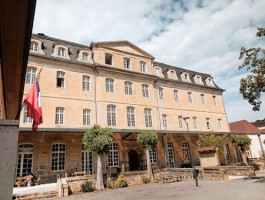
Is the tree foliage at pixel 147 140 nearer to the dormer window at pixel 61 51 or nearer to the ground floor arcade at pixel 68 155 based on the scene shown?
the ground floor arcade at pixel 68 155

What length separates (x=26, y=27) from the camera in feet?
9.78

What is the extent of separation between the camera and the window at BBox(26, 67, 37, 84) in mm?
16188

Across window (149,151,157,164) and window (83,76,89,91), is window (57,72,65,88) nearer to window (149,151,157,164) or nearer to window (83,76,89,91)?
window (83,76,89,91)

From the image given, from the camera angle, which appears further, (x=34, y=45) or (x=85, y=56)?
(x=85, y=56)

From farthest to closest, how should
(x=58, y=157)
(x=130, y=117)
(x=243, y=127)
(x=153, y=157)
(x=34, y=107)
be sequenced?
(x=243, y=127), (x=153, y=157), (x=130, y=117), (x=58, y=157), (x=34, y=107)

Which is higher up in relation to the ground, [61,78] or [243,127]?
[61,78]

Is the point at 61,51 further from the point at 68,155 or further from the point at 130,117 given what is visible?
the point at 68,155

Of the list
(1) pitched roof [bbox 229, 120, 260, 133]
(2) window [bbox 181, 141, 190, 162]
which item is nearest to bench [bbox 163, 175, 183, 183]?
(2) window [bbox 181, 141, 190, 162]

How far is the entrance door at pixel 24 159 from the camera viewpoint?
47.3 feet

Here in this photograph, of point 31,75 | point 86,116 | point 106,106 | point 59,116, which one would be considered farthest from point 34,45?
point 106,106

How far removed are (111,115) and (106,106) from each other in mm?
1027

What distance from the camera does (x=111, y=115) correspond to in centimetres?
1906

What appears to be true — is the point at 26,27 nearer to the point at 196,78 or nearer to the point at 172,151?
the point at 172,151

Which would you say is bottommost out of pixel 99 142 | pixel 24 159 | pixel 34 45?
pixel 24 159
